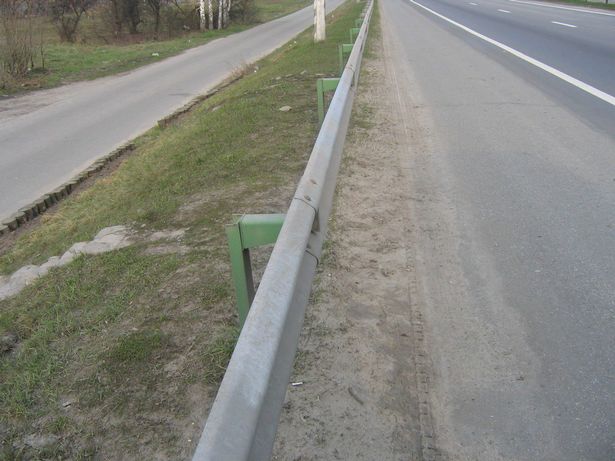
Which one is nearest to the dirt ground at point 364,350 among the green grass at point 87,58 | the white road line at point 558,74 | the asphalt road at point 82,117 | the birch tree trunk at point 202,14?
the asphalt road at point 82,117

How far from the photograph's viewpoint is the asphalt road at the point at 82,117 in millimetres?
8523

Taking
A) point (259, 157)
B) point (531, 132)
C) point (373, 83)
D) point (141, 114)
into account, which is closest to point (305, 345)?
point (259, 157)

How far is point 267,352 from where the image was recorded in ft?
5.06

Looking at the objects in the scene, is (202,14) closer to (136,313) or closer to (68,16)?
(68,16)

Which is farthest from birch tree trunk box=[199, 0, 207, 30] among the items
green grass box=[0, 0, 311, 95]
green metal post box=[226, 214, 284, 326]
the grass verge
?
green metal post box=[226, 214, 284, 326]

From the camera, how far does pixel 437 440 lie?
2.36m

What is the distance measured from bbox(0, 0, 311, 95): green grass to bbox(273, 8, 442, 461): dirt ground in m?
13.9

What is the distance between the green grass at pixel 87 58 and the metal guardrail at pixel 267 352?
50.7ft

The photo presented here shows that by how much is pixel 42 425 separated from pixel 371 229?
2568 millimetres

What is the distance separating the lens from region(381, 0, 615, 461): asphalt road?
8.13 feet

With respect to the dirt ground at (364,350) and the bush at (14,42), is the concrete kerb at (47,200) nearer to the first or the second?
the dirt ground at (364,350)

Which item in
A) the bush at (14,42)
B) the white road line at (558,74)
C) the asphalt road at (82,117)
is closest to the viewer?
the asphalt road at (82,117)

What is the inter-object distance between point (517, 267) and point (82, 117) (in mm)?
10505

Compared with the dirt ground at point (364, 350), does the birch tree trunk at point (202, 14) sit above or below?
above
